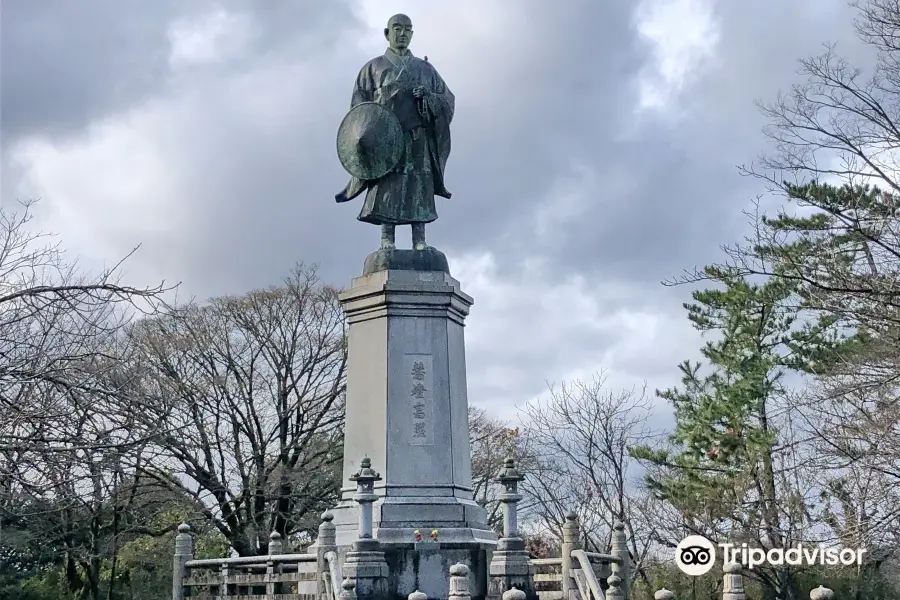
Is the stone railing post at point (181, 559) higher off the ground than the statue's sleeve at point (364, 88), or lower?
lower

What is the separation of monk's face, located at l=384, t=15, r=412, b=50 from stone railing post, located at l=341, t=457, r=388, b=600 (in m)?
7.00

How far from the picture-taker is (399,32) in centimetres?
1644

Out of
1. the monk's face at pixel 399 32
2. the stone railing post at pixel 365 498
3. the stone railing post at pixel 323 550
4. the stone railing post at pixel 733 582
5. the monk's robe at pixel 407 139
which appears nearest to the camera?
the stone railing post at pixel 733 582

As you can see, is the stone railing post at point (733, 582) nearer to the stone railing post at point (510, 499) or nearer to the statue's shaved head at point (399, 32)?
the stone railing post at point (510, 499)

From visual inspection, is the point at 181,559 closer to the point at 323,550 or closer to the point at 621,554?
the point at 323,550

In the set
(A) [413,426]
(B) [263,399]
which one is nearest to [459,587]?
(A) [413,426]

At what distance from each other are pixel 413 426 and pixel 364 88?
5406mm

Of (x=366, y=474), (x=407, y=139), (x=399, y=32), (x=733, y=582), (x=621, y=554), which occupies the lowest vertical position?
(x=733, y=582)

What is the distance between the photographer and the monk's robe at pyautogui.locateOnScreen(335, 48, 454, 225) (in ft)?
52.7

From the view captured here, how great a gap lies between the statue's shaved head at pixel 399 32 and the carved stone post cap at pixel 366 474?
673 cm

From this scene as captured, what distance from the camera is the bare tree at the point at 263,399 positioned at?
27469 mm

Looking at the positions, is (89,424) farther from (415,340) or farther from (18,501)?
(415,340)

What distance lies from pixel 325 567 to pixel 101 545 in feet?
55.6

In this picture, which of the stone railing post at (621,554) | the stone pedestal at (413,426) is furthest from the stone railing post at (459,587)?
the stone railing post at (621,554)
